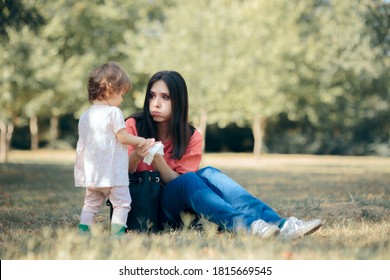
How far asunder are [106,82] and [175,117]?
2.46ft

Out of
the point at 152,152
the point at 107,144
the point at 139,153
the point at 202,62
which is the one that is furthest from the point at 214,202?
the point at 202,62

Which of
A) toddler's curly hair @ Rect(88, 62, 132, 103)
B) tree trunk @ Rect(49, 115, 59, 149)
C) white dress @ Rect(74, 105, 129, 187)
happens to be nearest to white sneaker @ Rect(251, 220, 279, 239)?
white dress @ Rect(74, 105, 129, 187)

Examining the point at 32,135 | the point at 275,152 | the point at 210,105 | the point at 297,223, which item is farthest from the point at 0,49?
the point at 275,152

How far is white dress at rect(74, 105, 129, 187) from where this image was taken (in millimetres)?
4371

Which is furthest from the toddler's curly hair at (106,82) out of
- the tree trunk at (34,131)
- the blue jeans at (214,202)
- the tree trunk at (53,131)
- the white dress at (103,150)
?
the tree trunk at (53,131)

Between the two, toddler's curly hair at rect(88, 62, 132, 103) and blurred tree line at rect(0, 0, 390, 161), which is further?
blurred tree line at rect(0, 0, 390, 161)

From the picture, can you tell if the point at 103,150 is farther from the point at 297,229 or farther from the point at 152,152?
the point at 297,229

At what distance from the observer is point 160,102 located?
16.0ft

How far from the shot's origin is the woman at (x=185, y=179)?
4238 mm

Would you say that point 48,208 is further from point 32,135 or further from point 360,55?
point 32,135

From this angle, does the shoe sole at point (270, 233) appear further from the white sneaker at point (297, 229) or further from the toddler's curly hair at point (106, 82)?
the toddler's curly hair at point (106, 82)

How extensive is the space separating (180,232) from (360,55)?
31.1 feet

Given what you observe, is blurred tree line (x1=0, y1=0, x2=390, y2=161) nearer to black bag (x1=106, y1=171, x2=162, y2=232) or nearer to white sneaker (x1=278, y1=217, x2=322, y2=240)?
black bag (x1=106, y1=171, x2=162, y2=232)

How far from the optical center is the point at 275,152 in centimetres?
A: 3659
